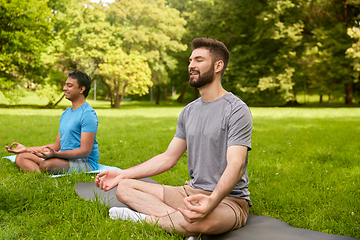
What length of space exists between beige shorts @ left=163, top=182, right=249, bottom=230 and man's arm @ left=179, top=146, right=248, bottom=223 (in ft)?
1.25

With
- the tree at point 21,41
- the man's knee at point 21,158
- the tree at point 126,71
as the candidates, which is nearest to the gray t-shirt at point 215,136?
the man's knee at point 21,158

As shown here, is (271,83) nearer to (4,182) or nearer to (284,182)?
(284,182)

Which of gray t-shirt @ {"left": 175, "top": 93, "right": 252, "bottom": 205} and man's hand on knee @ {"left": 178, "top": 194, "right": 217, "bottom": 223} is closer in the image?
man's hand on knee @ {"left": 178, "top": 194, "right": 217, "bottom": 223}

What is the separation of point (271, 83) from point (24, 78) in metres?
20.4

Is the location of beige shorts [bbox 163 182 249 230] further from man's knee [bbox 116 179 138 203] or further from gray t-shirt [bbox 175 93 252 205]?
man's knee [bbox 116 179 138 203]

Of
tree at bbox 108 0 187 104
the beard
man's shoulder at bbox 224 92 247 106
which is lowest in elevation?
man's shoulder at bbox 224 92 247 106

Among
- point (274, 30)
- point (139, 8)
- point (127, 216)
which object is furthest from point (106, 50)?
point (127, 216)

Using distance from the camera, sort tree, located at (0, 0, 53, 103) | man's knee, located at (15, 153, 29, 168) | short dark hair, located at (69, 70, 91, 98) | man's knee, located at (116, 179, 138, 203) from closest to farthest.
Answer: man's knee, located at (116, 179, 138, 203)
short dark hair, located at (69, 70, 91, 98)
man's knee, located at (15, 153, 29, 168)
tree, located at (0, 0, 53, 103)

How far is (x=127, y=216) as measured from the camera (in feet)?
9.96

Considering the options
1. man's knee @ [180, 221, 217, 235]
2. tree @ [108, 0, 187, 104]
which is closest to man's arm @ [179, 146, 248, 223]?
man's knee @ [180, 221, 217, 235]

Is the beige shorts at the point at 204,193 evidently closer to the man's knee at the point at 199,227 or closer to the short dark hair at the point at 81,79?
the man's knee at the point at 199,227

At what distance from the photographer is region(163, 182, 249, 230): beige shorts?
2791 mm

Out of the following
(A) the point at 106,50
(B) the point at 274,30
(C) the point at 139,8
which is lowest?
(A) the point at 106,50

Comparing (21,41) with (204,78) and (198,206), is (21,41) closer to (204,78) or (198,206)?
(204,78)
